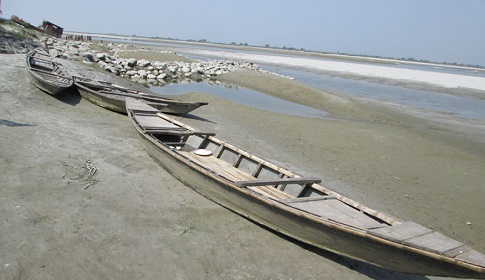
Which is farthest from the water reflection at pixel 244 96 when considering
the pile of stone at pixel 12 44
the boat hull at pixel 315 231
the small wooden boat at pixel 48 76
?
the boat hull at pixel 315 231

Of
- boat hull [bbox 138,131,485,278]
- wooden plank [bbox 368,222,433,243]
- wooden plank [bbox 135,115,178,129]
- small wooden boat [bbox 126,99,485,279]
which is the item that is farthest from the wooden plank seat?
wooden plank [bbox 135,115,178,129]

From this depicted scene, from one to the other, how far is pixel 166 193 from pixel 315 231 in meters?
3.39

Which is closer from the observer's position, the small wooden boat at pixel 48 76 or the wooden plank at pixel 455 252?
the wooden plank at pixel 455 252

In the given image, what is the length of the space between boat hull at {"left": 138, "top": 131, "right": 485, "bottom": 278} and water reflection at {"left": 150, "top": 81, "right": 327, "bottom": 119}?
468 inches

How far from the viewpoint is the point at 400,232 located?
14.1 ft

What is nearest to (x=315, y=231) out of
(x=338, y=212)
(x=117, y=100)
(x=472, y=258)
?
(x=338, y=212)

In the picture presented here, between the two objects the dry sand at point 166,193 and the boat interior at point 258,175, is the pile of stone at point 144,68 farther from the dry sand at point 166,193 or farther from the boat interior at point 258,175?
the boat interior at point 258,175

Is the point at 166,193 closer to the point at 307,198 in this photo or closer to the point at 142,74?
the point at 307,198

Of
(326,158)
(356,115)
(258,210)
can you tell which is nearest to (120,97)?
(326,158)

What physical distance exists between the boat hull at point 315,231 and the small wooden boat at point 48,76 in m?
7.85

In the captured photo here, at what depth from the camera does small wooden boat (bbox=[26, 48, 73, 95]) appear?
12.6 m

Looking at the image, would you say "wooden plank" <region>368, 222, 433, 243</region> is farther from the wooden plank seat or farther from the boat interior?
the wooden plank seat

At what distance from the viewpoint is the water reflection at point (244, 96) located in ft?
61.9

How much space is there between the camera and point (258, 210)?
560 centimetres
